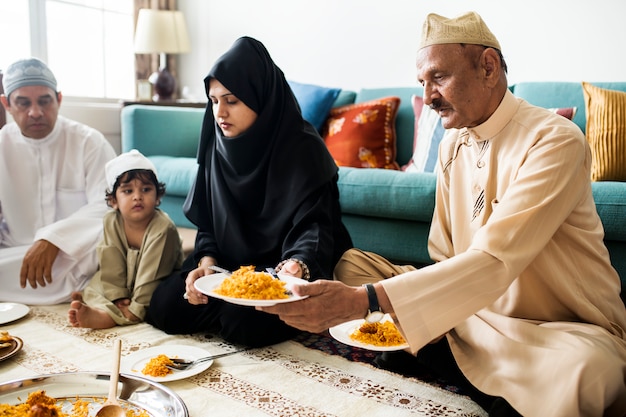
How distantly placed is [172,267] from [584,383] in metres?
1.70

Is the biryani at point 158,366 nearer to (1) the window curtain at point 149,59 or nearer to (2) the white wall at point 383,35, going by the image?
(2) the white wall at point 383,35

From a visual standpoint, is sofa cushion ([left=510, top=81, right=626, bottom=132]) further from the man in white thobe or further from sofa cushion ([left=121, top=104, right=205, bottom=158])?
the man in white thobe

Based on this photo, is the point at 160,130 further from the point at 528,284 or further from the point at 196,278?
the point at 528,284

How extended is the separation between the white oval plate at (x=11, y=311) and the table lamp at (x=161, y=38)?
277 cm

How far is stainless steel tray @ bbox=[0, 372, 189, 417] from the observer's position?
1320mm

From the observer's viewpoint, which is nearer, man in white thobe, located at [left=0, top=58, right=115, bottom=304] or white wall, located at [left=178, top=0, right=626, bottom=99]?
man in white thobe, located at [left=0, top=58, right=115, bottom=304]

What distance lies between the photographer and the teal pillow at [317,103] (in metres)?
3.76

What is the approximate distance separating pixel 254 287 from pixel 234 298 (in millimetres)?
68

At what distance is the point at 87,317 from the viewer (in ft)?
7.23

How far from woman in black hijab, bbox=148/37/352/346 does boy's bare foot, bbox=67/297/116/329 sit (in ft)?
0.56

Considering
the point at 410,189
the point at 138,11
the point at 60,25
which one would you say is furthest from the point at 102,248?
the point at 138,11

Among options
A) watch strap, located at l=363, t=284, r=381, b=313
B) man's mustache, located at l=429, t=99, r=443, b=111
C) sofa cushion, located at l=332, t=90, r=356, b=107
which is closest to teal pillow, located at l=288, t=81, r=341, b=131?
sofa cushion, located at l=332, t=90, r=356, b=107

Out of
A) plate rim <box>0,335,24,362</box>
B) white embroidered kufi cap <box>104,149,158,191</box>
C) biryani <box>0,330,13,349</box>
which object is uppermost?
white embroidered kufi cap <box>104,149,158,191</box>

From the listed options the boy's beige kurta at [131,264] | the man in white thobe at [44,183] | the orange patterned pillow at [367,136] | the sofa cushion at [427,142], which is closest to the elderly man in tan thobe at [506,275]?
the boy's beige kurta at [131,264]
